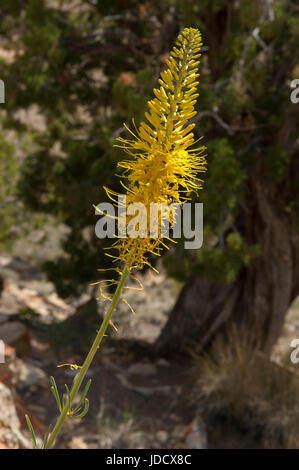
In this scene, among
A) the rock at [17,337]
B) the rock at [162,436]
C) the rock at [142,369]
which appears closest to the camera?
the rock at [162,436]

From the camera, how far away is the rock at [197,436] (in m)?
4.20

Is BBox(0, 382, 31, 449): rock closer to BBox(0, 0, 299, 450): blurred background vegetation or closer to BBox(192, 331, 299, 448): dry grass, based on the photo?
BBox(0, 0, 299, 450): blurred background vegetation

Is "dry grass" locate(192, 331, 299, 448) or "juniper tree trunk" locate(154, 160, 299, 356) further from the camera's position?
"juniper tree trunk" locate(154, 160, 299, 356)

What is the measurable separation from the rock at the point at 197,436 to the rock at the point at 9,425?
1.66 meters

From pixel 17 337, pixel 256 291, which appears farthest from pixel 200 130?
pixel 17 337

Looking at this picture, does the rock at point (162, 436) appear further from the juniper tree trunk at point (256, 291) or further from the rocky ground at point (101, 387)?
the juniper tree trunk at point (256, 291)

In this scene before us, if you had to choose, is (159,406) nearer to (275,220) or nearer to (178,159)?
(275,220)

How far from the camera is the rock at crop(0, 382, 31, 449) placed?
2756 millimetres

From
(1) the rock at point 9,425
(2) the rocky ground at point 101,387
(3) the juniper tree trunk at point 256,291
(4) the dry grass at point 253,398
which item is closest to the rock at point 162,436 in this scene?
(2) the rocky ground at point 101,387

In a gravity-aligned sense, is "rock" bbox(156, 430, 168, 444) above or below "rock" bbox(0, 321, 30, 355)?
below

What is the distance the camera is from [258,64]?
4.12m

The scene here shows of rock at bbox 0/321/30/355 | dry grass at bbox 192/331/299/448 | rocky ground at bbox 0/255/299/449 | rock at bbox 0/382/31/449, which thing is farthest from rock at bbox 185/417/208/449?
rock at bbox 0/321/30/355

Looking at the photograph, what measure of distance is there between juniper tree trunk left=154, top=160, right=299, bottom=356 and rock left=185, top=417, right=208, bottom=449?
917mm

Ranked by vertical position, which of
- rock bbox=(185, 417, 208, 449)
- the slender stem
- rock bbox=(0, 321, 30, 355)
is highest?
the slender stem
